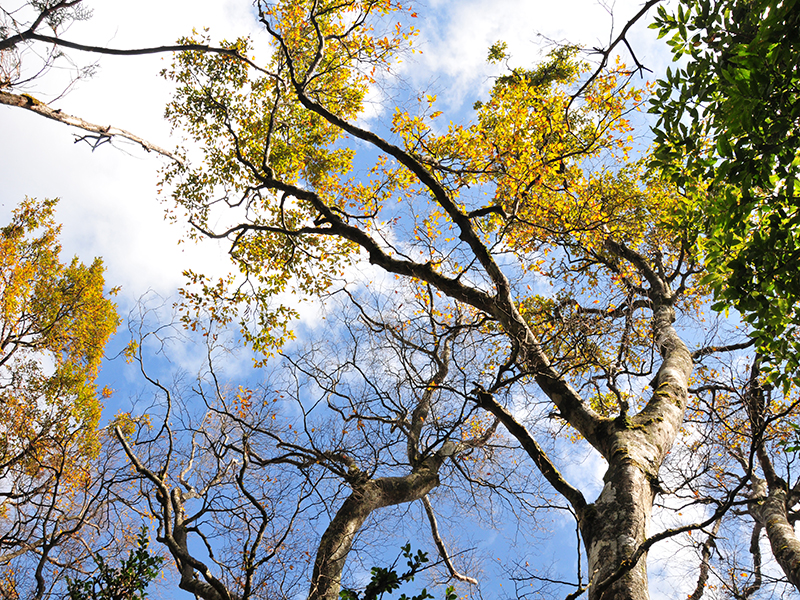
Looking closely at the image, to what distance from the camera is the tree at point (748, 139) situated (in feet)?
8.69

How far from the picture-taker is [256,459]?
219 inches

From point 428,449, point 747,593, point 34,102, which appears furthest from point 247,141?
point 747,593

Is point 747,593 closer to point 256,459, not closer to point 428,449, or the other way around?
point 428,449

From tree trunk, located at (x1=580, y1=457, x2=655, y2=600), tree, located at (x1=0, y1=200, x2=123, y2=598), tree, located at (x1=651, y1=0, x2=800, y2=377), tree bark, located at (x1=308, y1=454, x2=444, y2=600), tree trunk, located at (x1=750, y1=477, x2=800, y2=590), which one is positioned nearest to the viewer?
tree, located at (x1=651, y1=0, x2=800, y2=377)

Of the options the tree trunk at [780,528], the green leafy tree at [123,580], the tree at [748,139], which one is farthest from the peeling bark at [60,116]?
the tree trunk at [780,528]

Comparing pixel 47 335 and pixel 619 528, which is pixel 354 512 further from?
pixel 47 335

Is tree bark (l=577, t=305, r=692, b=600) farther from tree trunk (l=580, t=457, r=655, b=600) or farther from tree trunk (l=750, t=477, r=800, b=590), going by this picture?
tree trunk (l=750, t=477, r=800, b=590)

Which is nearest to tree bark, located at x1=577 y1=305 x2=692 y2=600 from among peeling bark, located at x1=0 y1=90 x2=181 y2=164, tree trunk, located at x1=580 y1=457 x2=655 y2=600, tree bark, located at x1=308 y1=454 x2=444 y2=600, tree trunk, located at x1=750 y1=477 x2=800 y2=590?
tree trunk, located at x1=580 y1=457 x2=655 y2=600

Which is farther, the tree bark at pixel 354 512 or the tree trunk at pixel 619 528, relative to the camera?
the tree bark at pixel 354 512

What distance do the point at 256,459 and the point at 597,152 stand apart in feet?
25.6

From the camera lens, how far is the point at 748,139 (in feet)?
9.61

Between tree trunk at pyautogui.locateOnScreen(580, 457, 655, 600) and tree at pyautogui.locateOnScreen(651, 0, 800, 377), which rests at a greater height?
tree at pyautogui.locateOnScreen(651, 0, 800, 377)

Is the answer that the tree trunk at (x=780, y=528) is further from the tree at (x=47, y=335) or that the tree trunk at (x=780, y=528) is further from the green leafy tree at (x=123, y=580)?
the tree at (x=47, y=335)

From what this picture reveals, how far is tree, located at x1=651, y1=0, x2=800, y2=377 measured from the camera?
265 centimetres
